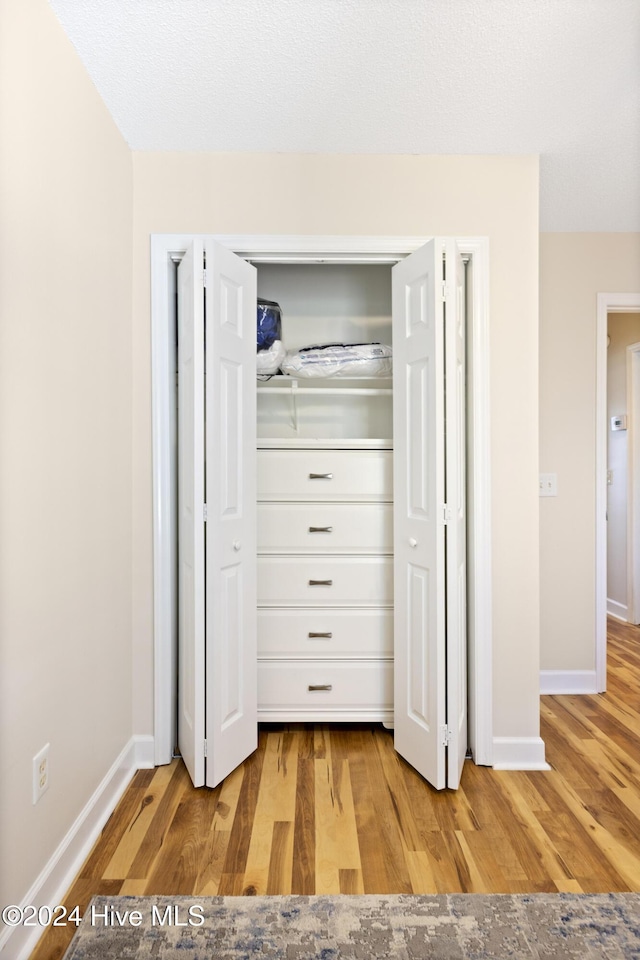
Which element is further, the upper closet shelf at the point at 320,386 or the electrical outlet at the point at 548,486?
the electrical outlet at the point at 548,486

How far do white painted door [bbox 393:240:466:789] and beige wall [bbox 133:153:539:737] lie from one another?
0.78ft

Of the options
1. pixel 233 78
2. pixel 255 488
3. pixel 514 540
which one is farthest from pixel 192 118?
pixel 514 540

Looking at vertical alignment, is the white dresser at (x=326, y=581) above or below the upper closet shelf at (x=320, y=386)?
below

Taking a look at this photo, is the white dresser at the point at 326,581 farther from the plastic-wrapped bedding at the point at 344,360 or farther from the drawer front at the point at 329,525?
the plastic-wrapped bedding at the point at 344,360

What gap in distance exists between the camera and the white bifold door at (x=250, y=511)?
85.3 inches

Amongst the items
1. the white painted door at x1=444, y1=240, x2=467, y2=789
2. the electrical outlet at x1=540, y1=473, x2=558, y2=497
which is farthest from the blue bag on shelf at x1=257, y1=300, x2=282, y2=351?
the electrical outlet at x1=540, y1=473, x2=558, y2=497

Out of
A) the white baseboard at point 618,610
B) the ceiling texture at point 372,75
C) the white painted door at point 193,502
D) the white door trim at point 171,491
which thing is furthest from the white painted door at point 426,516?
the white baseboard at point 618,610

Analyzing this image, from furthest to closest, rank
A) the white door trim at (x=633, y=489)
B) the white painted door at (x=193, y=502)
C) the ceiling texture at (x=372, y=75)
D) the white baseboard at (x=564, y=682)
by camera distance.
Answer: the white door trim at (x=633, y=489)
the white baseboard at (x=564, y=682)
the white painted door at (x=193, y=502)
the ceiling texture at (x=372, y=75)

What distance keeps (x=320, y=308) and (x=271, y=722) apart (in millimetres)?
2141

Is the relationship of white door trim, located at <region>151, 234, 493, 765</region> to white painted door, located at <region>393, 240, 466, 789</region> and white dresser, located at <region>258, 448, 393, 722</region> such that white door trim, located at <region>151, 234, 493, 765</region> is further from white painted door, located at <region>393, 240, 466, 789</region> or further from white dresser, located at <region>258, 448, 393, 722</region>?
white dresser, located at <region>258, 448, 393, 722</region>

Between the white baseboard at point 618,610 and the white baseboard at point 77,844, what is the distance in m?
3.96

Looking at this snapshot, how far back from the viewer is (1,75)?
1.38 metres

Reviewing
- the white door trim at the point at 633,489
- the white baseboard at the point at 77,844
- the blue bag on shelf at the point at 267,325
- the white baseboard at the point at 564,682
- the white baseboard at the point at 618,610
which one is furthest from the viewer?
the white baseboard at the point at 618,610

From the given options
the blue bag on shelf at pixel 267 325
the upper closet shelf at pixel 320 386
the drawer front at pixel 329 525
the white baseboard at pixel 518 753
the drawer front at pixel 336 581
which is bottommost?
the white baseboard at pixel 518 753
